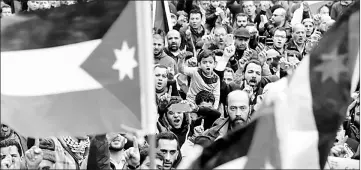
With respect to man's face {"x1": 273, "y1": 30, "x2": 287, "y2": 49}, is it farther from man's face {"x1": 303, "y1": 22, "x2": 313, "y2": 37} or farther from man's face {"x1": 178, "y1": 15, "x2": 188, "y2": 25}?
man's face {"x1": 178, "y1": 15, "x2": 188, "y2": 25}

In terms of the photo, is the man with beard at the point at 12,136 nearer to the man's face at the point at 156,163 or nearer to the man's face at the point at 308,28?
the man's face at the point at 156,163

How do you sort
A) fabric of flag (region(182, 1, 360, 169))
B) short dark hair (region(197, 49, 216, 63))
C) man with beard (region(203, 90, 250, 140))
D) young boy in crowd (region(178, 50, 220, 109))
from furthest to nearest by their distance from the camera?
short dark hair (region(197, 49, 216, 63)), young boy in crowd (region(178, 50, 220, 109)), man with beard (region(203, 90, 250, 140)), fabric of flag (region(182, 1, 360, 169))

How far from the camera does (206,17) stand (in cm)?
2062

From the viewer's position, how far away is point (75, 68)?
35.1ft

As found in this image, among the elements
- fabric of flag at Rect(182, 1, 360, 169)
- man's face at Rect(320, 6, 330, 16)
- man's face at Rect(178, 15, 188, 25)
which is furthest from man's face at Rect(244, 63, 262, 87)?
fabric of flag at Rect(182, 1, 360, 169)

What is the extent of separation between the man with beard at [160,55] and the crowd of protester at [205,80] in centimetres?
1

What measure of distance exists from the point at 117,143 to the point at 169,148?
63 centimetres

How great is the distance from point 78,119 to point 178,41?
766cm

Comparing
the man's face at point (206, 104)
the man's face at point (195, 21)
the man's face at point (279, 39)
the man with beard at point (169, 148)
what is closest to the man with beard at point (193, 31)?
the man's face at point (195, 21)

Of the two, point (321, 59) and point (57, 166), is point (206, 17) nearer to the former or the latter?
point (57, 166)

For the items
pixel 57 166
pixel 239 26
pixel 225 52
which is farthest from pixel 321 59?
pixel 239 26

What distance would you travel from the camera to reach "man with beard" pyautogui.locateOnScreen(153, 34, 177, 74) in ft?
56.9

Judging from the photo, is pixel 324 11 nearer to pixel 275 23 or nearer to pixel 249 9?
pixel 249 9

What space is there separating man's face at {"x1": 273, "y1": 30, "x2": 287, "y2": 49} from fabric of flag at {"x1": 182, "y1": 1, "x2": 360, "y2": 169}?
7891 millimetres
